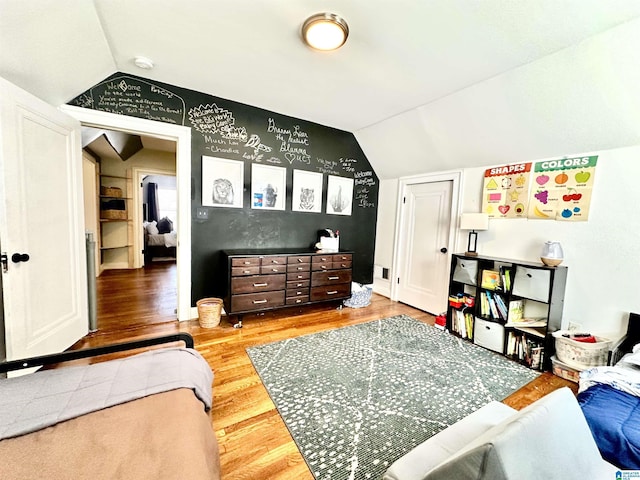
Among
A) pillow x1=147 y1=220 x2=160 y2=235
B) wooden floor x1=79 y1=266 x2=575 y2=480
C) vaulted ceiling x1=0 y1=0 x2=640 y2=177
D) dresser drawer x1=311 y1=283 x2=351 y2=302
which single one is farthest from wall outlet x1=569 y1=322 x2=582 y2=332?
pillow x1=147 y1=220 x2=160 y2=235

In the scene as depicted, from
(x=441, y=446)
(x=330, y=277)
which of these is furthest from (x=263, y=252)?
(x=441, y=446)

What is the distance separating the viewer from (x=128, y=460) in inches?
32.7

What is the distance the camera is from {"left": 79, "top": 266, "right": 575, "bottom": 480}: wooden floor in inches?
56.4

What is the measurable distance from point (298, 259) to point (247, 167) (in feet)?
4.43

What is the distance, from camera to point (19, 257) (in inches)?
72.8

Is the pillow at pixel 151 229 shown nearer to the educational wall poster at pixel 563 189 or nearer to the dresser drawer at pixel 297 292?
the dresser drawer at pixel 297 292

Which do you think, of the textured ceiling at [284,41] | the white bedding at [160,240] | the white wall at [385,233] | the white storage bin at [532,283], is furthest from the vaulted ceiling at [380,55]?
the white bedding at [160,240]

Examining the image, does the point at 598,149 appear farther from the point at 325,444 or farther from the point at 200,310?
the point at 200,310

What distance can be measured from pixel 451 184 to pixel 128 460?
154 inches

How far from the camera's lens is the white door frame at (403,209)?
346 centimetres

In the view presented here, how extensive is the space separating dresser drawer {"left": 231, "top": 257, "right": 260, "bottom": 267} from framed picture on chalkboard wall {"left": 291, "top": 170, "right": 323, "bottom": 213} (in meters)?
1.06

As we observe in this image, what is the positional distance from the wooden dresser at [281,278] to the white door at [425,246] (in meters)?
1.04

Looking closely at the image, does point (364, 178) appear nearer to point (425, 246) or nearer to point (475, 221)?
point (425, 246)

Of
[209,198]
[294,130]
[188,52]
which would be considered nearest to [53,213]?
[209,198]
